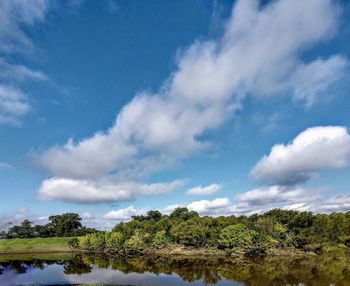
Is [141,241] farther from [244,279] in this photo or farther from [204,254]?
[244,279]

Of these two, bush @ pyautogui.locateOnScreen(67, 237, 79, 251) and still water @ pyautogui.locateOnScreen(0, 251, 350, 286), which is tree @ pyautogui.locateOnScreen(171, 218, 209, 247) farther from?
bush @ pyautogui.locateOnScreen(67, 237, 79, 251)

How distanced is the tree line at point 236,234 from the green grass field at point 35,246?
36.6ft

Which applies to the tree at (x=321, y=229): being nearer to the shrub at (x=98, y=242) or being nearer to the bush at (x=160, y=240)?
the bush at (x=160, y=240)

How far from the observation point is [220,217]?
496 feet

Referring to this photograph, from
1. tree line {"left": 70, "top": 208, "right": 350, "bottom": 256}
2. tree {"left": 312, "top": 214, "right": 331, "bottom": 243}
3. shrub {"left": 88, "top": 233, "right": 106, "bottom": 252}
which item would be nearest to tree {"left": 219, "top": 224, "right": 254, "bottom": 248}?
tree line {"left": 70, "top": 208, "right": 350, "bottom": 256}

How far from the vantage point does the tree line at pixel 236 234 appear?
393ft

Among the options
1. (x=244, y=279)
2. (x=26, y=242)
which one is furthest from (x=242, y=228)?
(x=26, y=242)

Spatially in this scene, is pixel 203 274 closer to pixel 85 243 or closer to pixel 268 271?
pixel 268 271

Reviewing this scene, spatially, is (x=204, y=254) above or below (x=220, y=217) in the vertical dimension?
below

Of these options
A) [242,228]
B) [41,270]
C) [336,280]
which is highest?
[242,228]

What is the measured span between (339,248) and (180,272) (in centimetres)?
6916

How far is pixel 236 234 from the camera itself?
12012 centimetres

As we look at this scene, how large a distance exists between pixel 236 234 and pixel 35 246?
323 feet

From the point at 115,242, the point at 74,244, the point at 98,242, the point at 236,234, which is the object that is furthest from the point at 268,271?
the point at 74,244
